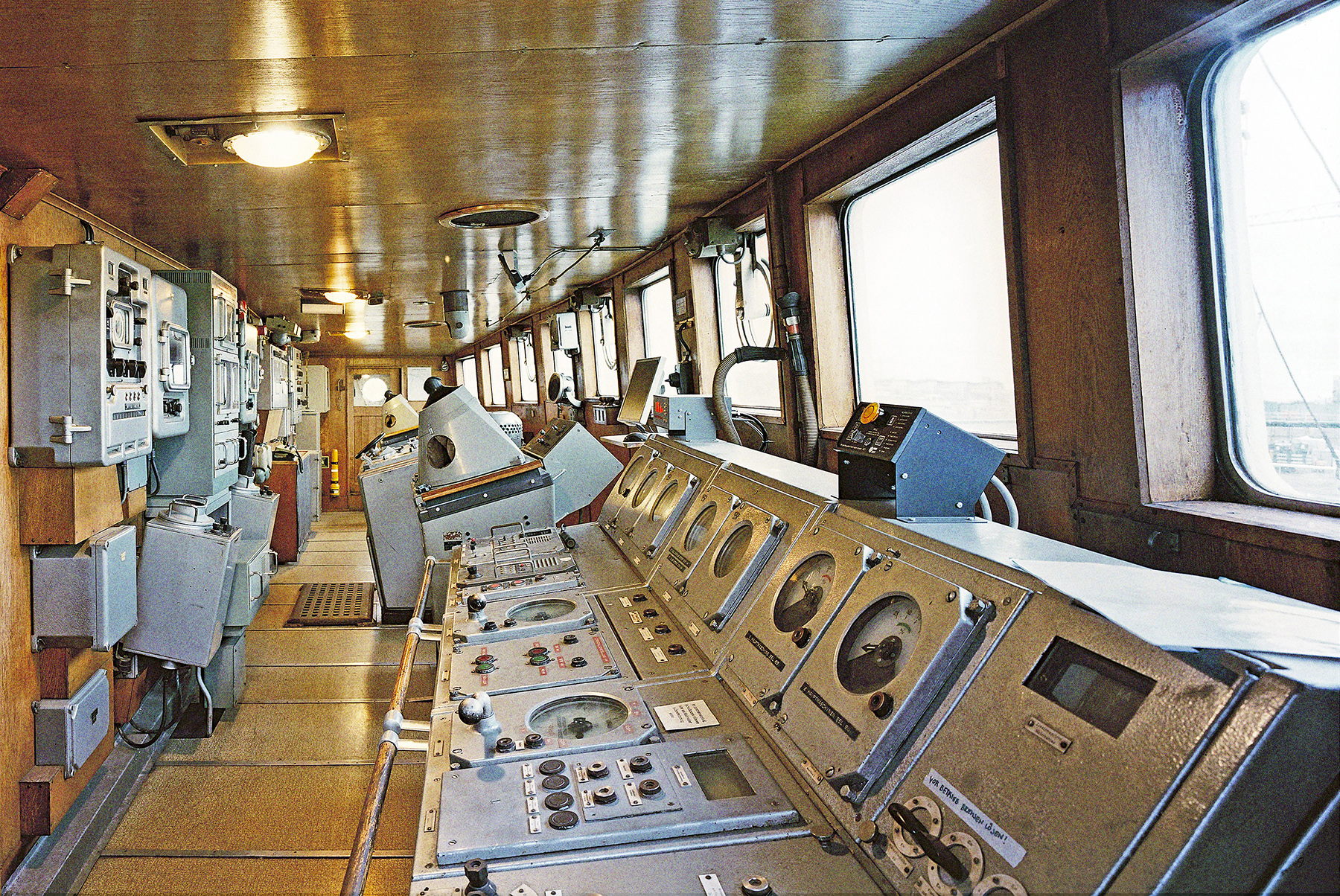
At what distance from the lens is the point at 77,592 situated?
3.42m

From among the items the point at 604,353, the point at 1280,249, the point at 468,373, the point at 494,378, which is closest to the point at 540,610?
the point at 1280,249

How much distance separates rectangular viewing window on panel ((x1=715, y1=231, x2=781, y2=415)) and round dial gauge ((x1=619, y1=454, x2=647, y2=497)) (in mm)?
726

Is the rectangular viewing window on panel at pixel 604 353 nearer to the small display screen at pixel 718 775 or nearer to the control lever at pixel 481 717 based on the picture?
the control lever at pixel 481 717

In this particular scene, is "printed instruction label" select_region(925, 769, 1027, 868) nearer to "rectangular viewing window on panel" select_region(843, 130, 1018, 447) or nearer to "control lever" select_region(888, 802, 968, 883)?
"control lever" select_region(888, 802, 968, 883)

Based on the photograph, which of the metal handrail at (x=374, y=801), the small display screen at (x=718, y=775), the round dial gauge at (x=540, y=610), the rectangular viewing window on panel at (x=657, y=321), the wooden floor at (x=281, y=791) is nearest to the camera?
the metal handrail at (x=374, y=801)

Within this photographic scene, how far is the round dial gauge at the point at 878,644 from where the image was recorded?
5.11ft

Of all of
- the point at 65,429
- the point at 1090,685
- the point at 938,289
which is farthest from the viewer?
the point at 65,429

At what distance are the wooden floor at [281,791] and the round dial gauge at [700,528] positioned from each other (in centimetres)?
160

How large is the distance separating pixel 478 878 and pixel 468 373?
14.4 m

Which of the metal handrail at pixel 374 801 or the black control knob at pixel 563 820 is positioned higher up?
the metal handrail at pixel 374 801

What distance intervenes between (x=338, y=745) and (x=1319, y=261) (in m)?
4.34

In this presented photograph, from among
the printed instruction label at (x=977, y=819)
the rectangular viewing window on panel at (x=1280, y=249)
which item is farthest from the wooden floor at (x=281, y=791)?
the rectangular viewing window on panel at (x=1280, y=249)

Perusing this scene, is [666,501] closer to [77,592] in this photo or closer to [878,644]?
[878,644]

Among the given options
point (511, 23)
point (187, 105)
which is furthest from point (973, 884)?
point (187, 105)
